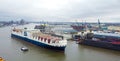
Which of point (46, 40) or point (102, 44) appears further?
point (102, 44)

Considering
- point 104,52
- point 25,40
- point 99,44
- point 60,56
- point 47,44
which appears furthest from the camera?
point 25,40

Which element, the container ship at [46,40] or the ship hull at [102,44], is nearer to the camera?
the container ship at [46,40]

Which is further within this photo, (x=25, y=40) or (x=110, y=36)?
(x=25, y=40)

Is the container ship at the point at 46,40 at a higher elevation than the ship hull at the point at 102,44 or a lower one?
higher

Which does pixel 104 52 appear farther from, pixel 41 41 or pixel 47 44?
pixel 41 41

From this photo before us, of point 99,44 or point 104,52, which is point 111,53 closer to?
point 104,52

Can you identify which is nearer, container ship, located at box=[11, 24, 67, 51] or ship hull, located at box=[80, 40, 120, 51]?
container ship, located at box=[11, 24, 67, 51]

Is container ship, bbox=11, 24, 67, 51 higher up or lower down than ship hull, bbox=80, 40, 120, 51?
higher up

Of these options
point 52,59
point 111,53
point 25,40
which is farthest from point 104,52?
point 25,40

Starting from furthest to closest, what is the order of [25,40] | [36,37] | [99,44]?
[25,40]
[36,37]
[99,44]

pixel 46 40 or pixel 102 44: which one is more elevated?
pixel 46 40
